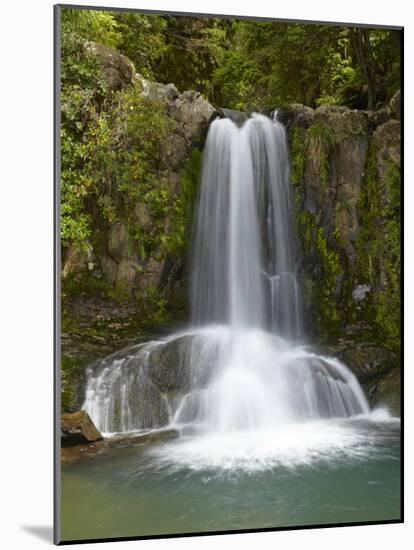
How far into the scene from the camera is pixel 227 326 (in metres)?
5.93

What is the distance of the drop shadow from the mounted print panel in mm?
156

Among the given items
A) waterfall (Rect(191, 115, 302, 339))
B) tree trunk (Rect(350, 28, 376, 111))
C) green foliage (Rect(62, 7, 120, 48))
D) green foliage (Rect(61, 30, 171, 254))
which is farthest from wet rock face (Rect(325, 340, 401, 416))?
green foliage (Rect(62, 7, 120, 48))

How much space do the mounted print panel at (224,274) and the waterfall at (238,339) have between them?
1 centimetres

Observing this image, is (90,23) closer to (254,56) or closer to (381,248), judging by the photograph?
(254,56)

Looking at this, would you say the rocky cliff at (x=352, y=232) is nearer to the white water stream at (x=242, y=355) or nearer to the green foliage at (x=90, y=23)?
the white water stream at (x=242, y=355)

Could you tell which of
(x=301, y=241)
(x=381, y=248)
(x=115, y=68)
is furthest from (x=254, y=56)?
(x=381, y=248)

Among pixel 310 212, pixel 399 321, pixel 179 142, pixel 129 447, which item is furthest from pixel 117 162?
pixel 399 321

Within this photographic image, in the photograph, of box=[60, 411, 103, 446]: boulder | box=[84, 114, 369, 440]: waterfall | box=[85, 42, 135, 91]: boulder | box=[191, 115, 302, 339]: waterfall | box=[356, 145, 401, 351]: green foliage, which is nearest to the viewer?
box=[60, 411, 103, 446]: boulder

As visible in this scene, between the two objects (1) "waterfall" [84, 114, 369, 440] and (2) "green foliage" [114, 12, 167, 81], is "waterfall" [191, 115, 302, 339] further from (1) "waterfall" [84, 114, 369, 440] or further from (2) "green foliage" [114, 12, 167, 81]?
(2) "green foliage" [114, 12, 167, 81]

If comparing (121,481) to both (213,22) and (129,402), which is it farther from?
(213,22)

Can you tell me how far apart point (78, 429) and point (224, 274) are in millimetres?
1315

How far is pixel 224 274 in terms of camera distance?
5.92 metres

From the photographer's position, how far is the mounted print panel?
5.61 meters

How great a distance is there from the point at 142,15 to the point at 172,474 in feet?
9.20
